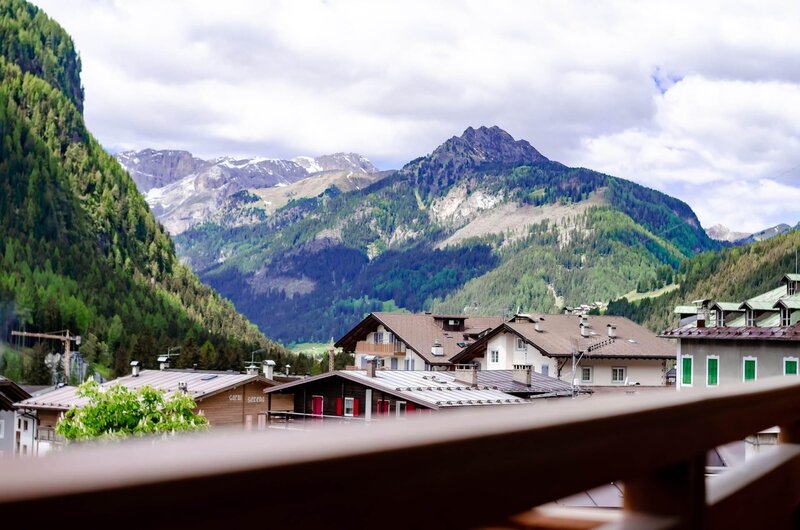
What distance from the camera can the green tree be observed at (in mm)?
30917

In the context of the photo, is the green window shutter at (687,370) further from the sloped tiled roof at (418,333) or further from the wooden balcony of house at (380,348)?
Result: the wooden balcony of house at (380,348)

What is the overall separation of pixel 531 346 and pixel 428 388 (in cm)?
2465

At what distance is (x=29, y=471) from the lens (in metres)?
0.95

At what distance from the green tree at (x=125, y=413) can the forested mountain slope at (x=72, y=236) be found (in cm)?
6829

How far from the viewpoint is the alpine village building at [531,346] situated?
61.8 meters


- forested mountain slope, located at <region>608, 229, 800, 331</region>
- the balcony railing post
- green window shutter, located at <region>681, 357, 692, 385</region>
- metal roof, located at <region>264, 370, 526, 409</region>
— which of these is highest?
forested mountain slope, located at <region>608, 229, 800, 331</region>

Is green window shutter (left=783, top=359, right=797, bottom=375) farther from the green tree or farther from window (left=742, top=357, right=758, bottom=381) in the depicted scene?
the green tree

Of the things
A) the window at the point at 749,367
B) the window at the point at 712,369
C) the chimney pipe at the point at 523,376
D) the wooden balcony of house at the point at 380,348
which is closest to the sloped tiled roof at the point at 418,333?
the wooden balcony of house at the point at 380,348

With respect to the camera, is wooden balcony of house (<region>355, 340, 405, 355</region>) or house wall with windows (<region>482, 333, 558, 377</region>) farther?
wooden balcony of house (<region>355, 340, 405, 355</region>)

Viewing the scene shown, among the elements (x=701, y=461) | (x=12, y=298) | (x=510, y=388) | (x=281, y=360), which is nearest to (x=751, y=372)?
(x=510, y=388)

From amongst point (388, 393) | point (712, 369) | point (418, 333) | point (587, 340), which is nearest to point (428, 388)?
point (388, 393)

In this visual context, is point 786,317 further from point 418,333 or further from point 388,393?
point 418,333

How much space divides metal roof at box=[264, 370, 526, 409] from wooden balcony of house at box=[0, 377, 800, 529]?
3398cm

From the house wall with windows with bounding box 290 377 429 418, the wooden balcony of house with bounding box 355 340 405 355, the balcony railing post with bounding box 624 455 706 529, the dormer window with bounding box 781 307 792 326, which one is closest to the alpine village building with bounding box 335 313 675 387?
the wooden balcony of house with bounding box 355 340 405 355
